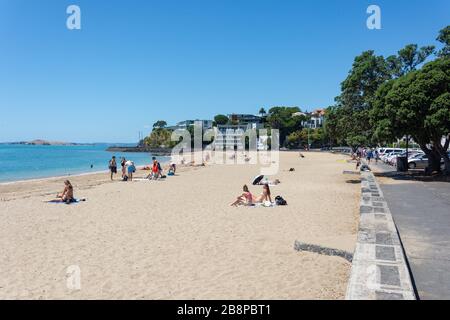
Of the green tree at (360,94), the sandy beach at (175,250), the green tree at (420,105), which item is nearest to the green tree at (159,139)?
the green tree at (360,94)

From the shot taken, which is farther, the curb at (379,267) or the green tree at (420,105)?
the green tree at (420,105)

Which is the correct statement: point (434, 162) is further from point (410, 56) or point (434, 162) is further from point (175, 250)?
point (175, 250)

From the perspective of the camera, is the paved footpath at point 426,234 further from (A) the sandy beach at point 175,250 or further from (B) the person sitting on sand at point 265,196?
(B) the person sitting on sand at point 265,196

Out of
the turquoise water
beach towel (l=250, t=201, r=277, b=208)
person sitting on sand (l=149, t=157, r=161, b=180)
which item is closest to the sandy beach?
beach towel (l=250, t=201, r=277, b=208)

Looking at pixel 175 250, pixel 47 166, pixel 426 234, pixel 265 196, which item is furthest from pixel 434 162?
pixel 47 166

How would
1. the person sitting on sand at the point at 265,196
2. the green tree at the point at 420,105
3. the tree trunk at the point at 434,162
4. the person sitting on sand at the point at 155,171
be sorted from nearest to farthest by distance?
the person sitting on sand at the point at 265,196 < the green tree at the point at 420,105 < the tree trunk at the point at 434,162 < the person sitting on sand at the point at 155,171

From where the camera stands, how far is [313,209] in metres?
12.8

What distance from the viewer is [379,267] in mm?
5398

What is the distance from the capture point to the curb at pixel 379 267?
14.7 ft

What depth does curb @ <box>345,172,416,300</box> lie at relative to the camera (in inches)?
177

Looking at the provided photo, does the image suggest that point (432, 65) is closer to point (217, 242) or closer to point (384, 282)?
point (217, 242)

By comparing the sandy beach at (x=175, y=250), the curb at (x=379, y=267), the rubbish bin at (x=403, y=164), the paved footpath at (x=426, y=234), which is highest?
the rubbish bin at (x=403, y=164)

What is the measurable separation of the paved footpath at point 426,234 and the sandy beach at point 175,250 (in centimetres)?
109

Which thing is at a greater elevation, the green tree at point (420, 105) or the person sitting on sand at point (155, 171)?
the green tree at point (420, 105)
